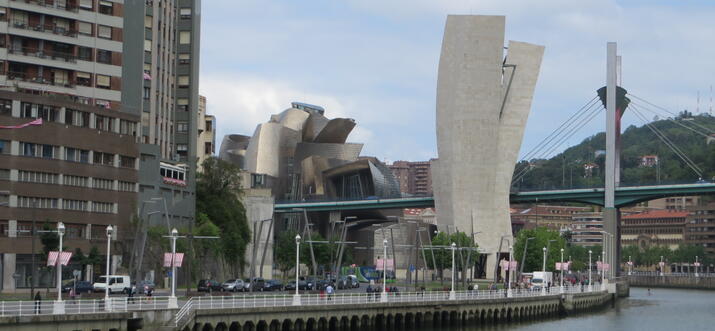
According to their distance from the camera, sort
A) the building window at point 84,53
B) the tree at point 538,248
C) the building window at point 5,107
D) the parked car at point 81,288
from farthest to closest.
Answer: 1. the tree at point 538,248
2. the building window at point 84,53
3. the building window at point 5,107
4. the parked car at point 81,288

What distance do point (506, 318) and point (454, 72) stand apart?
75.5 metres

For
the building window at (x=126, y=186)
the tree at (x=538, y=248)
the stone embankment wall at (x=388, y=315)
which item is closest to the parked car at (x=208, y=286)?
the building window at (x=126, y=186)

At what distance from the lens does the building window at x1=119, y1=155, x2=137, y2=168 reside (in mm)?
94938

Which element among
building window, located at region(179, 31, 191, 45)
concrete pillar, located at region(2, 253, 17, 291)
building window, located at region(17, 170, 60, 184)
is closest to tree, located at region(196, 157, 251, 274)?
building window, located at region(179, 31, 191, 45)

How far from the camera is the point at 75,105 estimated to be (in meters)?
89.0

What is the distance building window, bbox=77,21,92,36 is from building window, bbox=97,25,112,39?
0.82 metres

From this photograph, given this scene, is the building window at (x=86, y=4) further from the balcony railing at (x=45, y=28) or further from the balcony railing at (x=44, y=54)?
the balcony railing at (x=44, y=54)

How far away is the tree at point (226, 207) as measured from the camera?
112062mm

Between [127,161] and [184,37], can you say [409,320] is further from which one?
[184,37]

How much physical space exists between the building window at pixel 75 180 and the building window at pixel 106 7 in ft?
46.2

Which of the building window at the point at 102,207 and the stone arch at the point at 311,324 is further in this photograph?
the building window at the point at 102,207

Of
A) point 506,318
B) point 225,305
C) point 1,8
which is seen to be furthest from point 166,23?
point 225,305

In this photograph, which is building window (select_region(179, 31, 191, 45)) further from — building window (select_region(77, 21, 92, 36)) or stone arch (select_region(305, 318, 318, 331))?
stone arch (select_region(305, 318, 318, 331))

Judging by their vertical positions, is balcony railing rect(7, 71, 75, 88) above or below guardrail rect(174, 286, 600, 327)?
above
